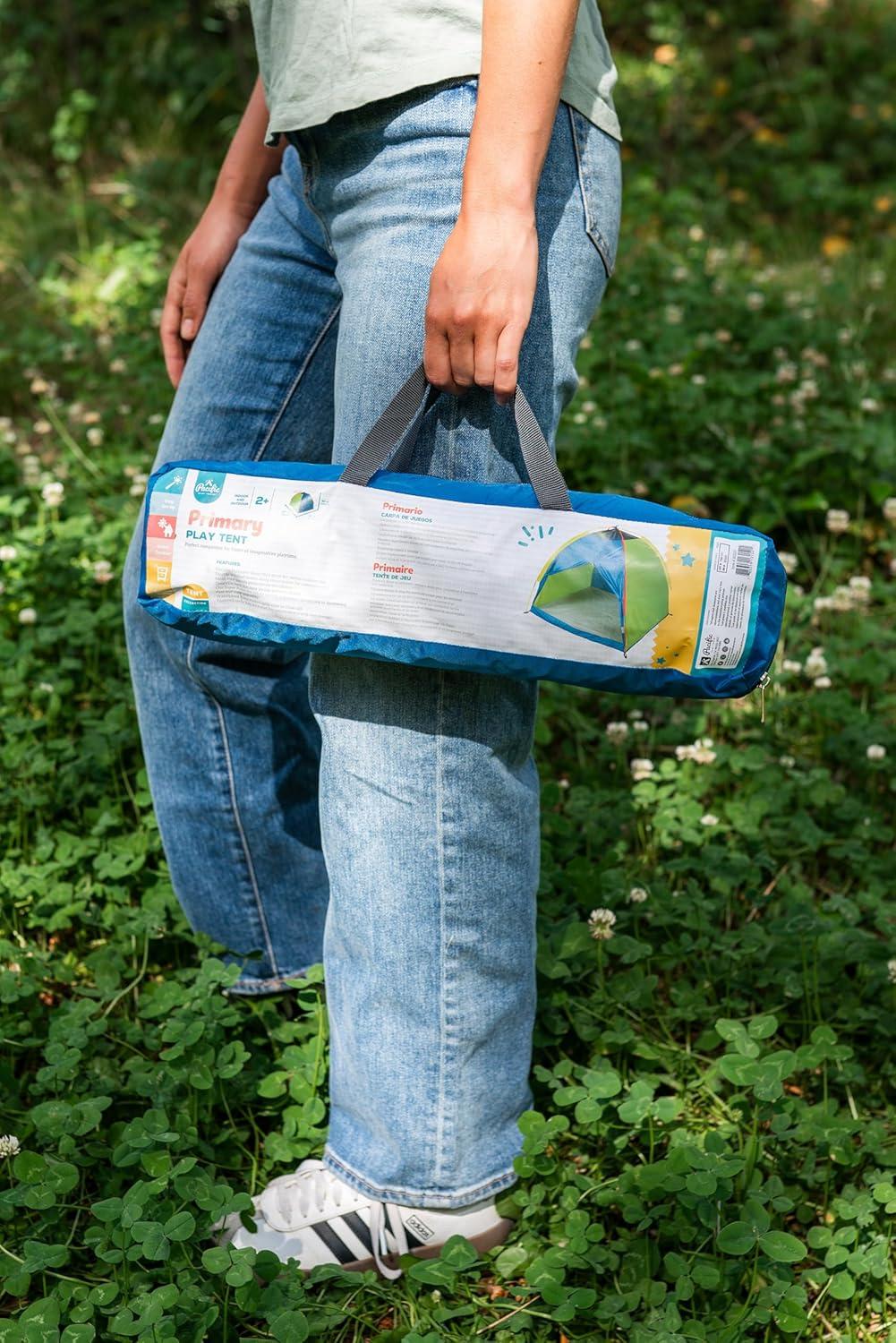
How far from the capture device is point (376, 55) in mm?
1419

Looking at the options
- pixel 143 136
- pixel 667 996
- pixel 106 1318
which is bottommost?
pixel 106 1318

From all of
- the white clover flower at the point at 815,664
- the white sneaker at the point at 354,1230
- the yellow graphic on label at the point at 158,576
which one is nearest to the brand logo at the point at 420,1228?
the white sneaker at the point at 354,1230

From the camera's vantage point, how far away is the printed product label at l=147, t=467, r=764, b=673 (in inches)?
55.1

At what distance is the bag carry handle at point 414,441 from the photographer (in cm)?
143

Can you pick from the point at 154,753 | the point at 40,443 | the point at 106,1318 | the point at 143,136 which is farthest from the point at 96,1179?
the point at 143,136

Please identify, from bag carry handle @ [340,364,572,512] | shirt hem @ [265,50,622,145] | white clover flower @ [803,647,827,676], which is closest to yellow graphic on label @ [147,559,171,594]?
bag carry handle @ [340,364,572,512]

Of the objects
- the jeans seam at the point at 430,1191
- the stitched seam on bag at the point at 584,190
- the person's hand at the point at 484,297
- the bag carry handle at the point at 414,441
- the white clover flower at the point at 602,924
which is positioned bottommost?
the jeans seam at the point at 430,1191

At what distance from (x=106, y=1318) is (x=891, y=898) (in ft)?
4.69

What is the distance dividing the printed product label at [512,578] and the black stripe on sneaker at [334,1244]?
78cm

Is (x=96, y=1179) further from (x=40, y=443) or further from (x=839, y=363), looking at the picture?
(x=839, y=363)

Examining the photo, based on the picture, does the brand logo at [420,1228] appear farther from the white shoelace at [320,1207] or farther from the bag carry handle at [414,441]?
the bag carry handle at [414,441]

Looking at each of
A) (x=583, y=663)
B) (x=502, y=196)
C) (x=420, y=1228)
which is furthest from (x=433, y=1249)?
(x=502, y=196)

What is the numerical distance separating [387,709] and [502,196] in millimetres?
565

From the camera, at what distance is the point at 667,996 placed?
2.17 metres
